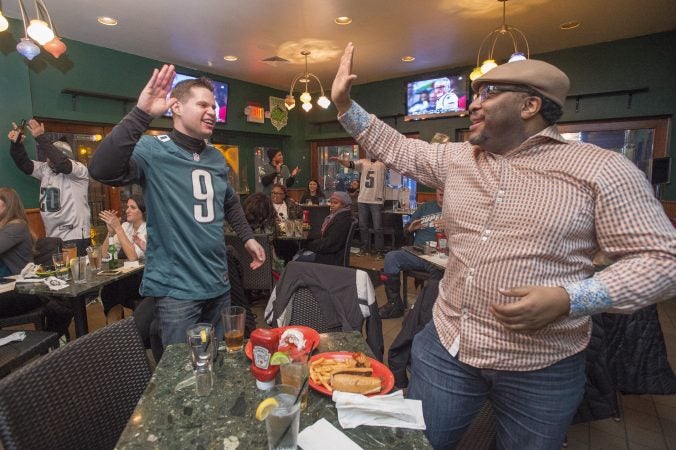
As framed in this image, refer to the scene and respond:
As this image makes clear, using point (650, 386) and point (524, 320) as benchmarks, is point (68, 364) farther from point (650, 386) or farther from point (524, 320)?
point (650, 386)

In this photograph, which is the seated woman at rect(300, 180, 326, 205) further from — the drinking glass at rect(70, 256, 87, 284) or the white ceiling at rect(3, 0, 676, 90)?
the drinking glass at rect(70, 256, 87, 284)

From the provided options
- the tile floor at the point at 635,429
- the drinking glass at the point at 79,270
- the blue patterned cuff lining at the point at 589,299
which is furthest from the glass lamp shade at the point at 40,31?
the tile floor at the point at 635,429

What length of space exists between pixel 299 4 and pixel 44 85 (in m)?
3.60

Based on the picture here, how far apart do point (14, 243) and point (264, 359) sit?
2841 millimetres

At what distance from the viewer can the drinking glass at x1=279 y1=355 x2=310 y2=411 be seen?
105cm

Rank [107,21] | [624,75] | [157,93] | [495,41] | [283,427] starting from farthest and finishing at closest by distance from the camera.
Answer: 1. [624,75]
2. [495,41]
3. [107,21]
4. [157,93]
5. [283,427]

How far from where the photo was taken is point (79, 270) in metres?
2.55

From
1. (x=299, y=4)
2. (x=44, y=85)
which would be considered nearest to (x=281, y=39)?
(x=299, y=4)

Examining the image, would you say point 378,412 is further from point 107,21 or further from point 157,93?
point 107,21

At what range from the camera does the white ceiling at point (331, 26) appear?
4.21 m

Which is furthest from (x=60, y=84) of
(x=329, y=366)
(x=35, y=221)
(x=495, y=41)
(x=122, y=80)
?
(x=329, y=366)

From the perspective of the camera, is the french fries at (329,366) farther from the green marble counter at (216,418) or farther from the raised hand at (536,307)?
the raised hand at (536,307)

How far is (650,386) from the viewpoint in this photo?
2.14 metres

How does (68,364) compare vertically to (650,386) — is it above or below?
above
